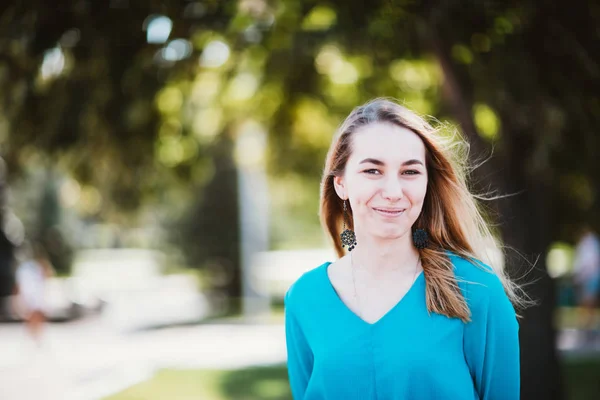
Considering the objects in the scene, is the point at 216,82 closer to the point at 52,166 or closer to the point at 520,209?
the point at 52,166

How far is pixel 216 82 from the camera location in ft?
29.1

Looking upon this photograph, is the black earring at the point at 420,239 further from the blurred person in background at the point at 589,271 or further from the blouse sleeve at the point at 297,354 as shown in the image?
the blurred person in background at the point at 589,271

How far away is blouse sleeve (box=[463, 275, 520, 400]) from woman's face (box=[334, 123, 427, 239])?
0.34 meters

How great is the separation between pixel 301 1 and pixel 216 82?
315 centimetres

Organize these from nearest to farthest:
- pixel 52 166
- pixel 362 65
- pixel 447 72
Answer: pixel 447 72
pixel 52 166
pixel 362 65

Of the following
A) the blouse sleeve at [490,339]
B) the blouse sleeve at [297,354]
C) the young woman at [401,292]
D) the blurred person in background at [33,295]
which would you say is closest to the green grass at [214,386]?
the blurred person in background at [33,295]

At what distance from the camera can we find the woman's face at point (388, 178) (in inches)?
91.6

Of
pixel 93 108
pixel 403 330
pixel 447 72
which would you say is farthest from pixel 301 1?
pixel 403 330

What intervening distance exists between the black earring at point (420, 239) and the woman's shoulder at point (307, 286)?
1.18ft

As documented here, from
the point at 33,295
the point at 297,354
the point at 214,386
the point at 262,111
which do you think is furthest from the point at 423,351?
the point at 33,295

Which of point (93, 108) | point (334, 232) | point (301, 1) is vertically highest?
point (301, 1)

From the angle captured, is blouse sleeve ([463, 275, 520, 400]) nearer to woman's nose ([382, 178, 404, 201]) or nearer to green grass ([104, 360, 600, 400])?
woman's nose ([382, 178, 404, 201])

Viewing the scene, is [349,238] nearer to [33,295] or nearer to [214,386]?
[214,386]

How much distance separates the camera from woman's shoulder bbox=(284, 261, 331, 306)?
2.51 m
